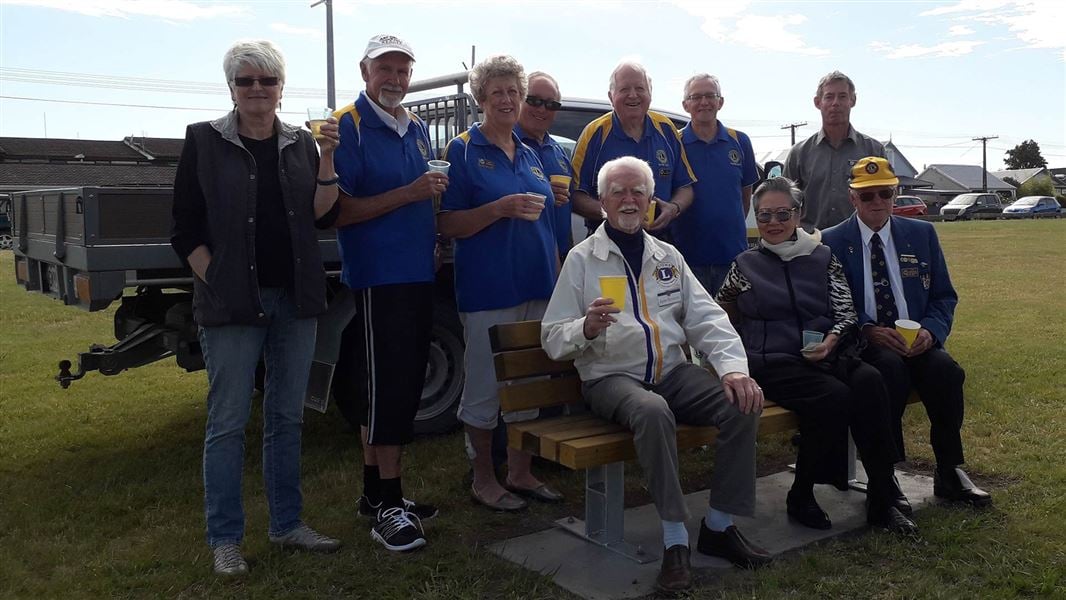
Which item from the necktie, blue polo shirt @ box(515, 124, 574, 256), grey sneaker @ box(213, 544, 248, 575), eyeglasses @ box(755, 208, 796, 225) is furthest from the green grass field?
eyeglasses @ box(755, 208, 796, 225)

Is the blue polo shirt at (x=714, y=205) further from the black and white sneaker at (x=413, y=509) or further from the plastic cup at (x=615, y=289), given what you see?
the black and white sneaker at (x=413, y=509)

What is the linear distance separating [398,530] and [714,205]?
2.32 m

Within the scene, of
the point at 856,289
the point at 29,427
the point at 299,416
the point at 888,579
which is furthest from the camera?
the point at 29,427

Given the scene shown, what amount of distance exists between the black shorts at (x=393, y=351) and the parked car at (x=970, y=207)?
4914cm

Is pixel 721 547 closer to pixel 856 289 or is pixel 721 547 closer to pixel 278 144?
pixel 856 289

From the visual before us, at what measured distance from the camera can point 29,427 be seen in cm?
589

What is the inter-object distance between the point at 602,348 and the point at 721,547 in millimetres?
883

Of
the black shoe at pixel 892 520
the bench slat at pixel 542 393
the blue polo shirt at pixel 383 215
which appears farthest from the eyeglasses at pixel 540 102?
the black shoe at pixel 892 520

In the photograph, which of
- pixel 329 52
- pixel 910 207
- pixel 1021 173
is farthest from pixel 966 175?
pixel 329 52

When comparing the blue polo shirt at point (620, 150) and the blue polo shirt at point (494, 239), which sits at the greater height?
the blue polo shirt at point (620, 150)

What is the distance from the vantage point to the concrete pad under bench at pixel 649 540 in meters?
3.41

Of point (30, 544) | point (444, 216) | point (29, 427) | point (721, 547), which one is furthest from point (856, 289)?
point (29, 427)

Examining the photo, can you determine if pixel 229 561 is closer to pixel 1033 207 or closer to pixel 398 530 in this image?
pixel 398 530

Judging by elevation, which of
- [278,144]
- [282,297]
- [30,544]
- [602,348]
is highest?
[278,144]
